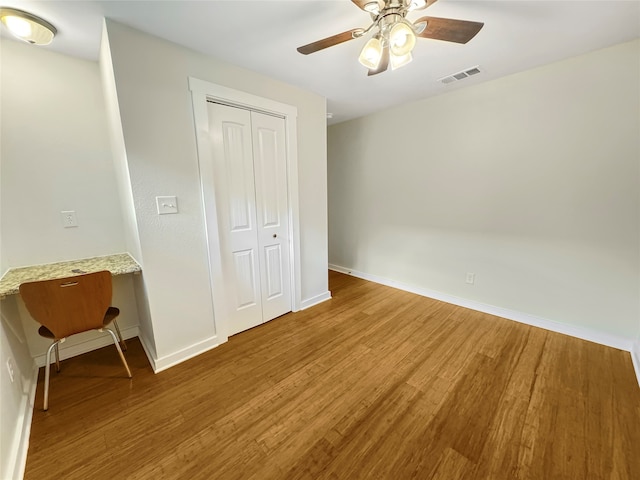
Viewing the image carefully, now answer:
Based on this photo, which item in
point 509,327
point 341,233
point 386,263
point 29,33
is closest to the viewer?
point 29,33

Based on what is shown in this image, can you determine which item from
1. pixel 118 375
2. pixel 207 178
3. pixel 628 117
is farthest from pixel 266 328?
pixel 628 117

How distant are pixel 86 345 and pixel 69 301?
91 cm

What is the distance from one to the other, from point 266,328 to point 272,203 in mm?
1247

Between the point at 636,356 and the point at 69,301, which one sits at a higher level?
the point at 69,301

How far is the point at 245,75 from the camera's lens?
209 centimetres

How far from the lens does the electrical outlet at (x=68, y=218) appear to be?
196 centimetres

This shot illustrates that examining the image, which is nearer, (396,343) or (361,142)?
(396,343)

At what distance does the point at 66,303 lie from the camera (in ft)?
4.96

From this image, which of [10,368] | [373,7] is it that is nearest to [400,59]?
[373,7]

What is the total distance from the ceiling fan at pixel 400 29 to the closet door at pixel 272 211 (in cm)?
100

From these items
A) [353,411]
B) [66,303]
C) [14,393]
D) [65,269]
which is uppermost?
[65,269]

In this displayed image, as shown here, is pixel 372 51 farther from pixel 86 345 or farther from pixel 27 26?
pixel 86 345

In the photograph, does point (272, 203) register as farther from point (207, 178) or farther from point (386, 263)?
point (386, 263)

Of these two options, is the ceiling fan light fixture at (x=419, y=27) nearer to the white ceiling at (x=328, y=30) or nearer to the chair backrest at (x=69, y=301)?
the white ceiling at (x=328, y=30)
